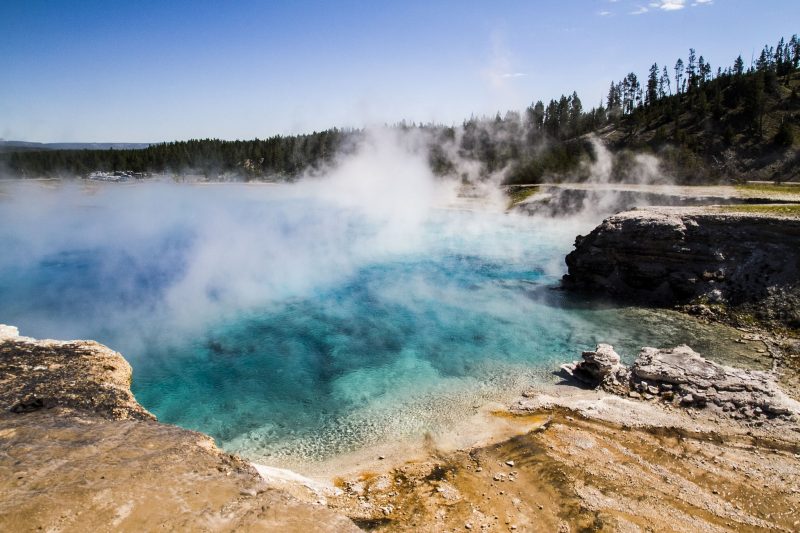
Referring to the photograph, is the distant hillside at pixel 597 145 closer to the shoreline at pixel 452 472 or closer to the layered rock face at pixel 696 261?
the layered rock face at pixel 696 261

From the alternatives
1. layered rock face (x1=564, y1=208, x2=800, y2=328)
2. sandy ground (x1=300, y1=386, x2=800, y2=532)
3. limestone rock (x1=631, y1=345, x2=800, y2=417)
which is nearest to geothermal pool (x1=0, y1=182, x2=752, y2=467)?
sandy ground (x1=300, y1=386, x2=800, y2=532)

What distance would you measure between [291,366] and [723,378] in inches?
523

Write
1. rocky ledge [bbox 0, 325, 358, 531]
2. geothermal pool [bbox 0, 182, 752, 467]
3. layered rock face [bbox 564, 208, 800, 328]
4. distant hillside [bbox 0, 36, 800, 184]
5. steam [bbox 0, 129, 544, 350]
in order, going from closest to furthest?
rocky ledge [bbox 0, 325, 358, 531] → geothermal pool [bbox 0, 182, 752, 467] → layered rock face [bbox 564, 208, 800, 328] → steam [bbox 0, 129, 544, 350] → distant hillside [bbox 0, 36, 800, 184]

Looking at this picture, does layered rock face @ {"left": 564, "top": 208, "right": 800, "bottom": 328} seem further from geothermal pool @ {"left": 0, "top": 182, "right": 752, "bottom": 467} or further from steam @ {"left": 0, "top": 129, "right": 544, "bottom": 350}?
steam @ {"left": 0, "top": 129, "right": 544, "bottom": 350}

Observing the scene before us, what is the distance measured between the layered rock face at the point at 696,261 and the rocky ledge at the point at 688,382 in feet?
20.8

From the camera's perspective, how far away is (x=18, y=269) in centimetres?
2677

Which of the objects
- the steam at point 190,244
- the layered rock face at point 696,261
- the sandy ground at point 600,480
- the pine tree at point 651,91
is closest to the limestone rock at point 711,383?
the sandy ground at point 600,480

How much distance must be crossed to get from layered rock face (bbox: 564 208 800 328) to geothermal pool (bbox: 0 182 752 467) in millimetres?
2065

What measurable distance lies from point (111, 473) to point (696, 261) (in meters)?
23.1

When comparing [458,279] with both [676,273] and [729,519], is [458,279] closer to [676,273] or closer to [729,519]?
[676,273]

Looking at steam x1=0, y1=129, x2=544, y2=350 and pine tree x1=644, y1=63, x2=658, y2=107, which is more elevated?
pine tree x1=644, y1=63, x2=658, y2=107

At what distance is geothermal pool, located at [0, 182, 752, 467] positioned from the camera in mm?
12922

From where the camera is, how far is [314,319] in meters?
19.6

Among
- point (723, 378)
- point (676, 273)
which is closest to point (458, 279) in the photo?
point (676, 273)
